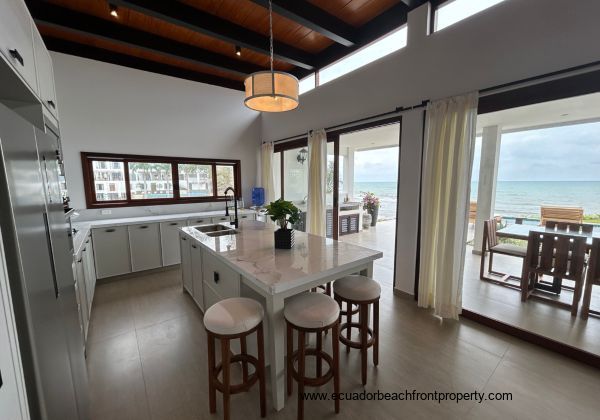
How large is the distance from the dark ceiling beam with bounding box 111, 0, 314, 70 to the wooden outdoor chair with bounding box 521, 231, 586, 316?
4039 mm

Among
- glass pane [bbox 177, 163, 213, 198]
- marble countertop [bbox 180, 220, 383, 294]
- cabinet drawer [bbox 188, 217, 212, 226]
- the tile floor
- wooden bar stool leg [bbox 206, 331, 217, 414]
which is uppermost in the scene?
glass pane [bbox 177, 163, 213, 198]

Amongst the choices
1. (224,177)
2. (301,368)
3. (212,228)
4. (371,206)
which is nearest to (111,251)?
(212,228)

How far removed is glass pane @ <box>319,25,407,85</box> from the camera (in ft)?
9.61

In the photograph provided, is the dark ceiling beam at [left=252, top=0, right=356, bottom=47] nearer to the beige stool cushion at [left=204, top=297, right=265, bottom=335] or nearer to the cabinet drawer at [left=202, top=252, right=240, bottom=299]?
the cabinet drawer at [left=202, top=252, right=240, bottom=299]

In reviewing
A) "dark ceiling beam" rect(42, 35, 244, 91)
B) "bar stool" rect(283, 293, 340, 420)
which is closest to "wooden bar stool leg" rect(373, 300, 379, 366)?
"bar stool" rect(283, 293, 340, 420)

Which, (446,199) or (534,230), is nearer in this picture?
(446,199)

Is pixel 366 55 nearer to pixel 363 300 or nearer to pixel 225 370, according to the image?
pixel 363 300

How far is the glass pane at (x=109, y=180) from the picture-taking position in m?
3.77

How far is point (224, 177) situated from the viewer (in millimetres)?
5016

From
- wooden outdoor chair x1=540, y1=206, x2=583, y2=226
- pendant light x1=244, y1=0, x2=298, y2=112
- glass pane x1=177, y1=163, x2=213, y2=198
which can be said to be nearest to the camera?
pendant light x1=244, y1=0, x2=298, y2=112

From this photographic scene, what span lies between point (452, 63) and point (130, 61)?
180 inches

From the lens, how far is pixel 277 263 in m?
1.70

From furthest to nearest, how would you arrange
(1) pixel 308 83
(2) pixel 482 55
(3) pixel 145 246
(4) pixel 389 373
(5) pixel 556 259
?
(1) pixel 308 83
(3) pixel 145 246
(5) pixel 556 259
(2) pixel 482 55
(4) pixel 389 373

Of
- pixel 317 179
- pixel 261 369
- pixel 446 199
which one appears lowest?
pixel 261 369
